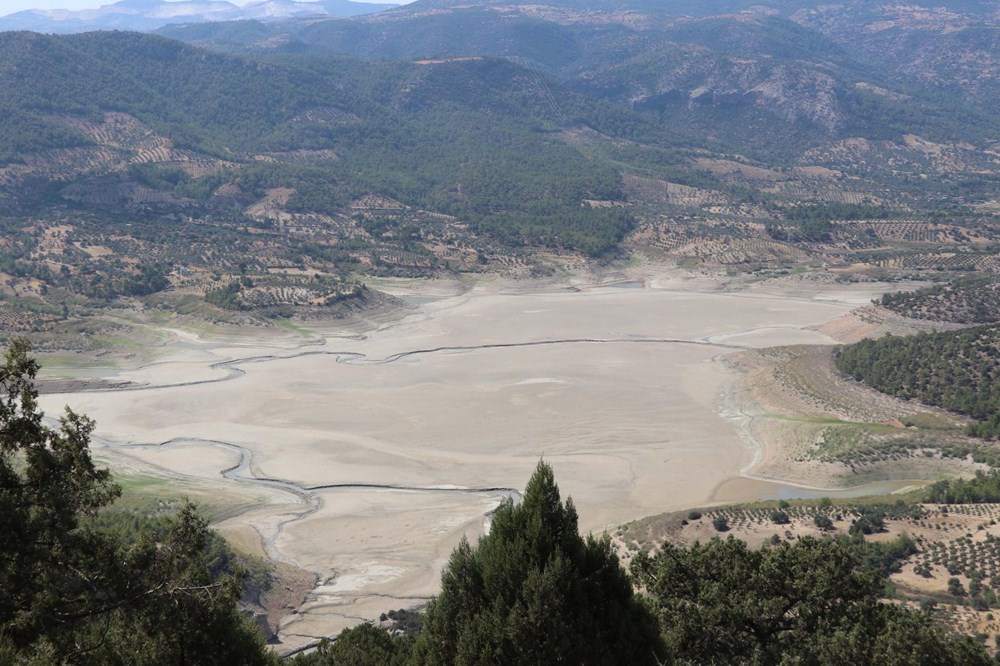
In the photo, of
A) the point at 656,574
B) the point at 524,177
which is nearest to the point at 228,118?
the point at 524,177

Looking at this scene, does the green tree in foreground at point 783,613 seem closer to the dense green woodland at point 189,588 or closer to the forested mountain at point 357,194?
the dense green woodland at point 189,588

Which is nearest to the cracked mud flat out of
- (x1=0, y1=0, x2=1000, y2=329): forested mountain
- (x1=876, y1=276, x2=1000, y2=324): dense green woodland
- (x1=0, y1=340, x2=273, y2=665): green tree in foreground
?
(x1=876, y1=276, x2=1000, y2=324): dense green woodland

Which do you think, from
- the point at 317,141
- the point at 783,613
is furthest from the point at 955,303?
the point at 317,141

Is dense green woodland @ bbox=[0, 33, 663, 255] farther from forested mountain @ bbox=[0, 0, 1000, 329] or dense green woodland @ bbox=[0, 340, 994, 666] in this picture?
dense green woodland @ bbox=[0, 340, 994, 666]

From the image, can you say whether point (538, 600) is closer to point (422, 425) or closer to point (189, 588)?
point (189, 588)

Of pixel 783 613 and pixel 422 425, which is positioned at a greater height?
pixel 783 613
